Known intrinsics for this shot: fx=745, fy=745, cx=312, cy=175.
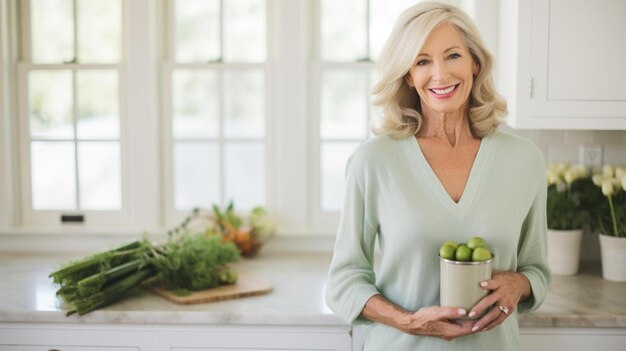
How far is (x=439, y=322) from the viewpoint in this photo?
5.74ft

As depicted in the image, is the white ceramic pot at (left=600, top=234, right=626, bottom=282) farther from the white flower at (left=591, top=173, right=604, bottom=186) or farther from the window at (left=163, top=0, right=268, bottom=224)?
the window at (left=163, top=0, right=268, bottom=224)

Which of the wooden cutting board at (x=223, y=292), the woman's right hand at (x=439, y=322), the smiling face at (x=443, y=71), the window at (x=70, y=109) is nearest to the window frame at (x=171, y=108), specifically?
the window at (x=70, y=109)

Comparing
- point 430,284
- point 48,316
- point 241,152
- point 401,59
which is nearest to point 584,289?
point 430,284

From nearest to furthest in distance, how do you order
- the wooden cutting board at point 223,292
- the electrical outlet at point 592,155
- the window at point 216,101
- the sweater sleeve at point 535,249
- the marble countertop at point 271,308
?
the sweater sleeve at point 535,249 < the marble countertop at point 271,308 < the wooden cutting board at point 223,292 < the electrical outlet at point 592,155 < the window at point 216,101

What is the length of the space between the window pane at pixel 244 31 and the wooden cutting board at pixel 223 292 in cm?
107

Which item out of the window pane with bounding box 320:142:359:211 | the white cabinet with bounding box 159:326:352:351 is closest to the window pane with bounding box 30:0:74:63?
the window pane with bounding box 320:142:359:211

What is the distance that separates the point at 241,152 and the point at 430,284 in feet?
5.42

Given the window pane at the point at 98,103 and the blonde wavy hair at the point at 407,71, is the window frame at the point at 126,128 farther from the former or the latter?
the blonde wavy hair at the point at 407,71

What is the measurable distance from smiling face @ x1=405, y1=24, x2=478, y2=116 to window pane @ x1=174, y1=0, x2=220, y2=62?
163cm

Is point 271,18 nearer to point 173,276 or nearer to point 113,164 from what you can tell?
point 113,164

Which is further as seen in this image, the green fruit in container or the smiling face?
the smiling face

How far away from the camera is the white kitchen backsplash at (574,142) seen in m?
3.06

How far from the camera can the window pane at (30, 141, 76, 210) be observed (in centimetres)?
336

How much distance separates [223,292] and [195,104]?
1.04m
